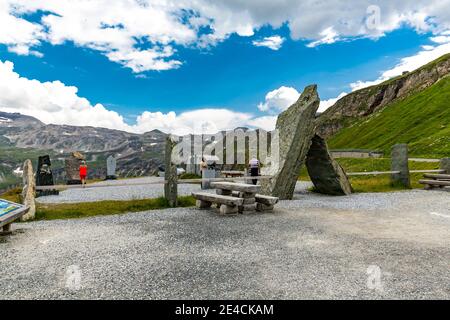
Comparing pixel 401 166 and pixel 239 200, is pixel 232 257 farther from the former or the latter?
pixel 401 166

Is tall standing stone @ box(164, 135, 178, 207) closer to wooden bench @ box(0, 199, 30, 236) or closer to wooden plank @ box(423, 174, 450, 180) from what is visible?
wooden bench @ box(0, 199, 30, 236)

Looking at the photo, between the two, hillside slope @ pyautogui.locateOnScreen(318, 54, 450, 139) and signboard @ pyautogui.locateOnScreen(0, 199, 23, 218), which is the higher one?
hillside slope @ pyautogui.locateOnScreen(318, 54, 450, 139)

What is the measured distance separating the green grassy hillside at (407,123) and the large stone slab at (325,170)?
2785 inches

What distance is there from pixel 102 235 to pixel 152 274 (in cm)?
401

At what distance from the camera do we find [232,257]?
7844mm

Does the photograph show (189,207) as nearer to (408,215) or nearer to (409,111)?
(408,215)

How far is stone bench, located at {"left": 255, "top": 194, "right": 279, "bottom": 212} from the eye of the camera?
13867mm

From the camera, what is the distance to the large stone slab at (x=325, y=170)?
1877 centimetres

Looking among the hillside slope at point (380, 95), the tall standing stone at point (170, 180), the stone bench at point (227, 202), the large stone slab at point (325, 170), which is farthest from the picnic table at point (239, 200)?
the hillside slope at point (380, 95)

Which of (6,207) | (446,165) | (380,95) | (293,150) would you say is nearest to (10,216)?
(6,207)

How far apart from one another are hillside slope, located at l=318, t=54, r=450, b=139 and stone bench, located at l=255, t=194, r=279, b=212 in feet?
399

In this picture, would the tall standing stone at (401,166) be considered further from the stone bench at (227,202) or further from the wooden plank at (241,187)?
the stone bench at (227,202)

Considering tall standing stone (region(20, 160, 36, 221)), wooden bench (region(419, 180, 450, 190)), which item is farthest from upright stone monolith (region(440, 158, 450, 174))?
tall standing stone (region(20, 160, 36, 221))

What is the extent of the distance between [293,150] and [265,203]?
4320 millimetres
